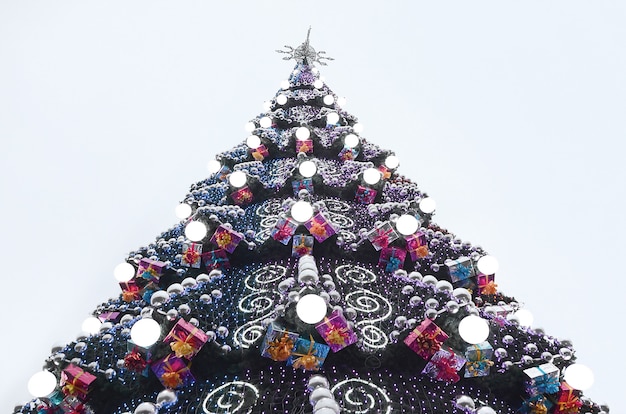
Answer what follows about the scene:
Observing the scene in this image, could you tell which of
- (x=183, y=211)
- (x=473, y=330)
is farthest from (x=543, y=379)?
(x=183, y=211)

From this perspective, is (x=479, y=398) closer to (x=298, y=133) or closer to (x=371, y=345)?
(x=371, y=345)

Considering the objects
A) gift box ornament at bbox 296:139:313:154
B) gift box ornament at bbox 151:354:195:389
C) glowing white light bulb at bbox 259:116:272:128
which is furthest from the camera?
glowing white light bulb at bbox 259:116:272:128

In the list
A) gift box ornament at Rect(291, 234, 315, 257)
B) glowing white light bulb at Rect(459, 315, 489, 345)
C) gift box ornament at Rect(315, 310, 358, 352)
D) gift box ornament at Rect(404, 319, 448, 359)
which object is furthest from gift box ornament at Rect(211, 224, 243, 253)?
glowing white light bulb at Rect(459, 315, 489, 345)

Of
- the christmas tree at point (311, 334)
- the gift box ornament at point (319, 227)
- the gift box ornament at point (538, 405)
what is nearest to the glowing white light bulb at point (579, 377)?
the christmas tree at point (311, 334)

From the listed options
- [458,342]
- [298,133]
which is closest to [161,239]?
[298,133]

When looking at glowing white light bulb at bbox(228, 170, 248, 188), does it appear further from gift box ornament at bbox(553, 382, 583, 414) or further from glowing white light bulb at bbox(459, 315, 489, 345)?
gift box ornament at bbox(553, 382, 583, 414)

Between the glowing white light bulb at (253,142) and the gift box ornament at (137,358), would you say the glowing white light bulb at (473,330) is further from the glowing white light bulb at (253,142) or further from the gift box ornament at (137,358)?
the glowing white light bulb at (253,142)

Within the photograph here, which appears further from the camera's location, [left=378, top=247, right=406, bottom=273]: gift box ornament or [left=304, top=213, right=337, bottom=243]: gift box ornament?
[left=378, top=247, right=406, bottom=273]: gift box ornament

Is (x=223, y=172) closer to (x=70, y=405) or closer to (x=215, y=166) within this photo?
(x=215, y=166)

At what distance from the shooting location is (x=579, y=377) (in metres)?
3.73

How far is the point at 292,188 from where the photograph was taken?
733cm

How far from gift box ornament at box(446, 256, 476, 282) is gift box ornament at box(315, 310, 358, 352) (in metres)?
2.77

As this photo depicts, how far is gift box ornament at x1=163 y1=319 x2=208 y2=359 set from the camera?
3758 mm

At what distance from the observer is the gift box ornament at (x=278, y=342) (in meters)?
3.51
